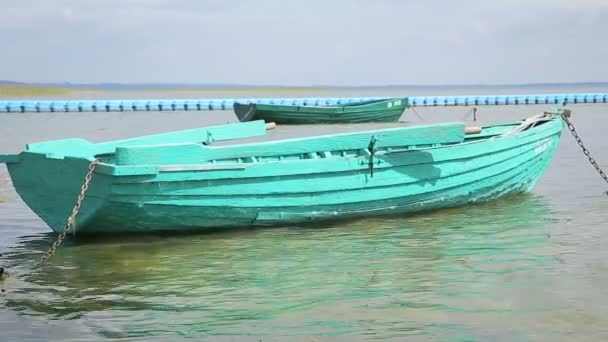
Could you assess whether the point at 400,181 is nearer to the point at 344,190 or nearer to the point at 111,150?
the point at 344,190

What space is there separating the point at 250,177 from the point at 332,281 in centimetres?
202

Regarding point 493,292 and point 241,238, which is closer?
point 493,292

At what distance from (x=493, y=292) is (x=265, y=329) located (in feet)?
7.32

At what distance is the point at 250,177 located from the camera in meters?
9.90

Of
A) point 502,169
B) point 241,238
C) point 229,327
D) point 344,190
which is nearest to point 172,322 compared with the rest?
point 229,327

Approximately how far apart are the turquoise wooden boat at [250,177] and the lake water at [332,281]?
27cm

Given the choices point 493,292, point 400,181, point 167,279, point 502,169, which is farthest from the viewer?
point 502,169

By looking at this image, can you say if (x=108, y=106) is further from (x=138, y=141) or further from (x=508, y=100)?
(x=138, y=141)

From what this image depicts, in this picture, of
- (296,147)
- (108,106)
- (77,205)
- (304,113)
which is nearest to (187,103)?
(108,106)

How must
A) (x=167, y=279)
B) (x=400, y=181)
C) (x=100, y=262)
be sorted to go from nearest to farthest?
(x=167, y=279) → (x=100, y=262) → (x=400, y=181)

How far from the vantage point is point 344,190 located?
10.6 m

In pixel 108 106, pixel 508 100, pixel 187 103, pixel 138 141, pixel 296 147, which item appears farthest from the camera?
pixel 508 100

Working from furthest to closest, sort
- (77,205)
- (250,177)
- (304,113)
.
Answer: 1. (304,113)
2. (250,177)
3. (77,205)

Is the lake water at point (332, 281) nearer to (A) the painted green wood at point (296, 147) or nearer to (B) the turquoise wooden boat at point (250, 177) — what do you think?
(B) the turquoise wooden boat at point (250, 177)
